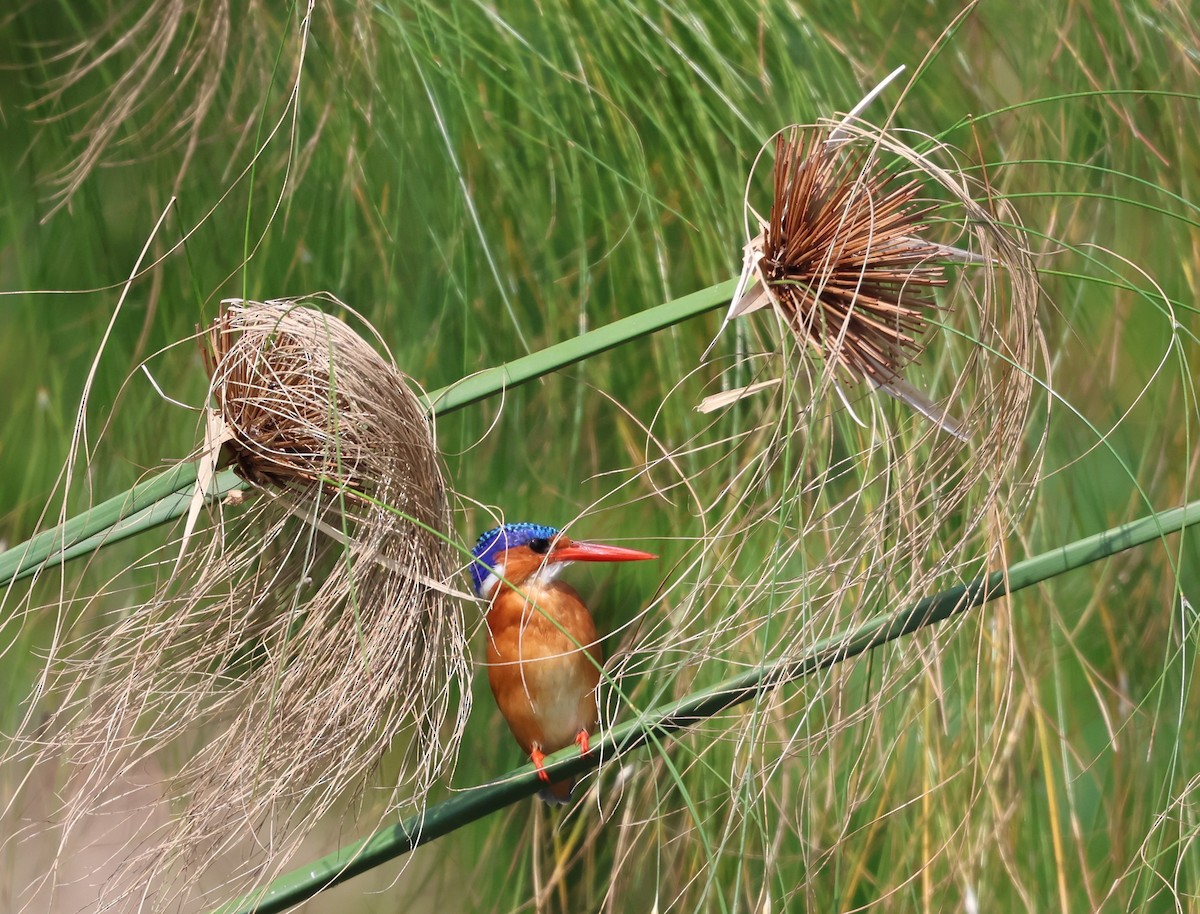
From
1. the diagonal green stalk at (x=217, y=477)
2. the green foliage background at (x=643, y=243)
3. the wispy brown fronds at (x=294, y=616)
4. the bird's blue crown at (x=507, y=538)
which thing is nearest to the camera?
the diagonal green stalk at (x=217, y=477)

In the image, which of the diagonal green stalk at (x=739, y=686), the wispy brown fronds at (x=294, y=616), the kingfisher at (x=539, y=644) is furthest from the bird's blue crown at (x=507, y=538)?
the diagonal green stalk at (x=739, y=686)

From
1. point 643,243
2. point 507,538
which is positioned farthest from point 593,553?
point 643,243

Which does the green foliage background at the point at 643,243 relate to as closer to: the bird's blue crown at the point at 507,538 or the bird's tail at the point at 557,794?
the bird's blue crown at the point at 507,538

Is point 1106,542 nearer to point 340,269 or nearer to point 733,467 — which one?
point 733,467

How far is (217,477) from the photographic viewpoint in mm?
718

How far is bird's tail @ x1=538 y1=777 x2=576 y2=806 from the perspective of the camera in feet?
3.67

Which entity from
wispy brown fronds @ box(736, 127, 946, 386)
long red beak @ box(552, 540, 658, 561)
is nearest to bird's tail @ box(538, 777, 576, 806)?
long red beak @ box(552, 540, 658, 561)

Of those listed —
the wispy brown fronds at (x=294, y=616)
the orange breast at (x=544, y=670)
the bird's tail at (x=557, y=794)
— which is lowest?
the bird's tail at (x=557, y=794)

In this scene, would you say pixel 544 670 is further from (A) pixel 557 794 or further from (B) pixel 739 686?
(B) pixel 739 686

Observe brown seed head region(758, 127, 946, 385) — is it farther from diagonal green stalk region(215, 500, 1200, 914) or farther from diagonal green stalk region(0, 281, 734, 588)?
diagonal green stalk region(215, 500, 1200, 914)

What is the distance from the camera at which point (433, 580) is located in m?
0.77

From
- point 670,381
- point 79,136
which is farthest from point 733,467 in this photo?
point 79,136

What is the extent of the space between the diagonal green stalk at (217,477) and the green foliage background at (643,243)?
0.28m

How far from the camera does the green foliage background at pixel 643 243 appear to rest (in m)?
0.95
